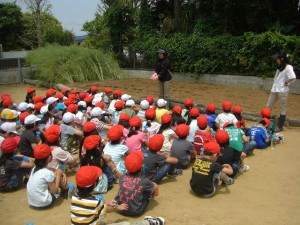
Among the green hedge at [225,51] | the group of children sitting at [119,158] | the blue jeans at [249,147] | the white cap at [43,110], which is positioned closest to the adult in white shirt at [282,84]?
the group of children sitting at [119,158]

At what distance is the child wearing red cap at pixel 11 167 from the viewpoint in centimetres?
475

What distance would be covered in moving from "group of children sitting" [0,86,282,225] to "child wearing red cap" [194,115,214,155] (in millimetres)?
18

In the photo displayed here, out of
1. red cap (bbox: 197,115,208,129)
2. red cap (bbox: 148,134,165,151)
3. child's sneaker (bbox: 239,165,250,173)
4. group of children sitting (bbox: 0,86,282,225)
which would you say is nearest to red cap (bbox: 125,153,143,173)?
group of children sitting (bbox: 0,86,282,225)

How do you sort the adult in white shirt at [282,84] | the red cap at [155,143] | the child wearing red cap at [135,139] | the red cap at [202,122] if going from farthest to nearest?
1. the adult in white shirt at [282,84]
2. the red cap at [202,122]
3. the child wearing red cap at [135,139]
4. the red cap at [155,143]

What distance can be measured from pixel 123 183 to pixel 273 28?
11.6 meters

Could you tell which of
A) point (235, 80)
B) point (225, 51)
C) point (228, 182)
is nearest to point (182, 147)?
point (228, 182)

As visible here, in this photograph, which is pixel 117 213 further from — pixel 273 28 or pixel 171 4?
pixel 171 4

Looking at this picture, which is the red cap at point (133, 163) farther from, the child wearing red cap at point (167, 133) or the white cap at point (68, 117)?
the white cap at point (68, 117)

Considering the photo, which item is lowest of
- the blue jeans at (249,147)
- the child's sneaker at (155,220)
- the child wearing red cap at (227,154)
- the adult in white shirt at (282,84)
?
the child's sneaker at (155,220)

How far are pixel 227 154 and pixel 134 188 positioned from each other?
65.1 inches

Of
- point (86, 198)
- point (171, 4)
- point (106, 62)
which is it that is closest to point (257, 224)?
point (86, 198)

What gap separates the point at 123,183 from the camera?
13.6 ft

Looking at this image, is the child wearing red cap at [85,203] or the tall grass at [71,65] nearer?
the child wearing red cap at [85,203]

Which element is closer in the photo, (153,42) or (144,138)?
(144,138)
